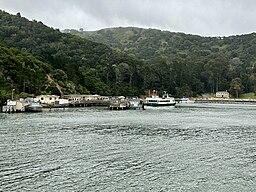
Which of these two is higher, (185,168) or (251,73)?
(251,73)

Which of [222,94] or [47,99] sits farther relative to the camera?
[222,94]

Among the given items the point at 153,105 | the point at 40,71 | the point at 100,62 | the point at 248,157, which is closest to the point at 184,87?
the point at 100,62

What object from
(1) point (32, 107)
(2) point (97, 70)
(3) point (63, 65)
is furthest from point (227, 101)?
(1) point (32, 107)

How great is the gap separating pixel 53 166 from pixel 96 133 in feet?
59.4

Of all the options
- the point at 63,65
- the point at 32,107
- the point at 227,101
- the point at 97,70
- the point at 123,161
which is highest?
the point at 63,65

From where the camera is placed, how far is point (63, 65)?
5246 inches

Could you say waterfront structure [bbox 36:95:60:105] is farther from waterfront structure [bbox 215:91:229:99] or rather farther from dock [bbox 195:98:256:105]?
waterfront structure [bbox 215:91:229:99]

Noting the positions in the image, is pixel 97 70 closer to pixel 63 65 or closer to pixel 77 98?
pixel 63 65

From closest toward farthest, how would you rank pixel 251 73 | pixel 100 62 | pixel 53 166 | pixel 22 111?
pixel 53 166, pixel 22 111, pixel 100 62, pixel 251 73

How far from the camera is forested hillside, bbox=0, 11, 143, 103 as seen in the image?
331ft

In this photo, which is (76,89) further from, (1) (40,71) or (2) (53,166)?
(2) (53,166)

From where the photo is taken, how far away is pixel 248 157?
30.2 meters

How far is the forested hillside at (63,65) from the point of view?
3967 inches

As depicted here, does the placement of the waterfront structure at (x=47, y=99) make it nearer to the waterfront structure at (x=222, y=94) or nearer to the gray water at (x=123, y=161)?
the gray water at (x=123, y=161)
